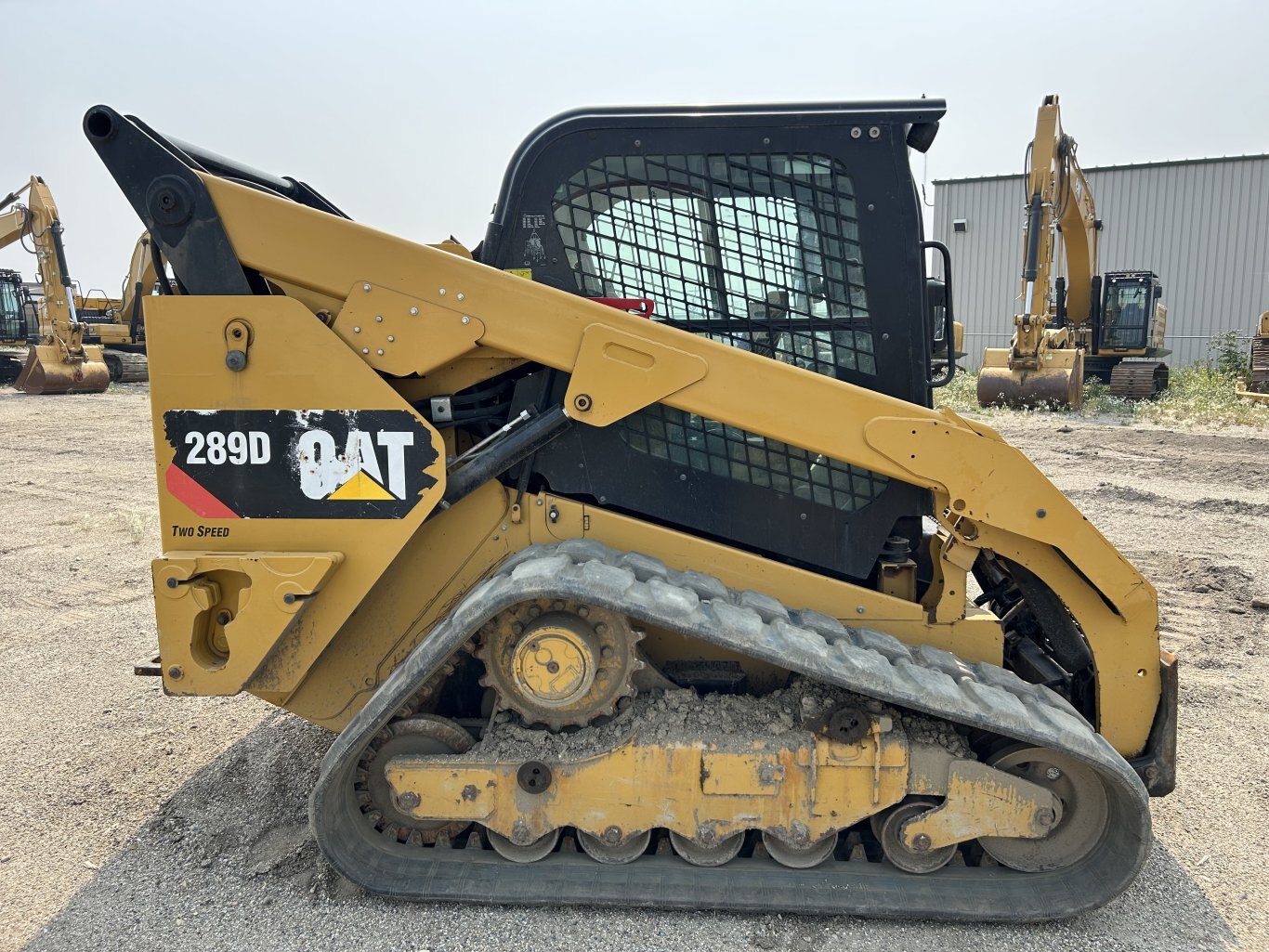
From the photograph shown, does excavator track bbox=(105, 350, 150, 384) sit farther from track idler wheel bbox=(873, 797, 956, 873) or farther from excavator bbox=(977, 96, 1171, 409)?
track idler wheel bbox=(873, 797, 956, 873)

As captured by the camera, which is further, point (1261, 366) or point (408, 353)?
point (1261, 366)

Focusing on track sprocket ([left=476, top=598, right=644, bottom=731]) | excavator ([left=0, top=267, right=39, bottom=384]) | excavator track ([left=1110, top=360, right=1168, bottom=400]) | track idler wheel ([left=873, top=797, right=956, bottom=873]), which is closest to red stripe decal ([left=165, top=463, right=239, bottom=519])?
track sprocket ([left=476, top=598, right=644, bottom=731])

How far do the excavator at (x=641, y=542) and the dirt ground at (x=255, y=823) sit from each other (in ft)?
0.39

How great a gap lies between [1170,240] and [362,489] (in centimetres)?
2941

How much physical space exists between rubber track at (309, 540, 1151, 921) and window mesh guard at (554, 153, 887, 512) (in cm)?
50

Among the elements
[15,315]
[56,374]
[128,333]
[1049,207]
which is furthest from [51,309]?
[1049,207]

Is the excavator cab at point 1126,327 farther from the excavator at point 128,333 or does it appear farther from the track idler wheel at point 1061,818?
the excavator at point 128,333

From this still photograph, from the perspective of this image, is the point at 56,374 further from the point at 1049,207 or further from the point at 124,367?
the point at 1049,207

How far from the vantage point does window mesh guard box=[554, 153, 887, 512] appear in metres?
2.98

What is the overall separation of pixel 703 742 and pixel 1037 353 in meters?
15.4

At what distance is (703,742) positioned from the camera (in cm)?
264

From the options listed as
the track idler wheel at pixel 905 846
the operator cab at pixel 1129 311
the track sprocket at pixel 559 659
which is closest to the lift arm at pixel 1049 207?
the operator cab at pixel 1129 311

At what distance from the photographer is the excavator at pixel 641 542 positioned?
264 cm

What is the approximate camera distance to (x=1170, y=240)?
25.9 m
